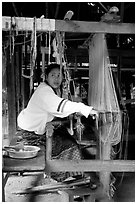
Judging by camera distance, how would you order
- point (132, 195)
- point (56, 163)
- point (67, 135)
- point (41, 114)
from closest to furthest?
point (56, 163) → point (41, 114) → point (67, 135) → point (132, 195)

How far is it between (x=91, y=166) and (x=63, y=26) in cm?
144

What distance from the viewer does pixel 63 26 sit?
2.57m

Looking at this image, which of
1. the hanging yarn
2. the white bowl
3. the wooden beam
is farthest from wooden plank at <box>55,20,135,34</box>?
the white bowl

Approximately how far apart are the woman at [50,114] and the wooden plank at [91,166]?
1.71ft

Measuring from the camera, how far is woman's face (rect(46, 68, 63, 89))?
3369mm

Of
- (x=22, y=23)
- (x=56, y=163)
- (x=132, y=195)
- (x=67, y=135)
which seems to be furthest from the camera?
(x=132, y=195)

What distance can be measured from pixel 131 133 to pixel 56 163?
374 cm

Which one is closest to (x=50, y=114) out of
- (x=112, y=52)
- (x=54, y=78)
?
(x=54, y=78)

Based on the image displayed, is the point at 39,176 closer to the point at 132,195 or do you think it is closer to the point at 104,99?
the point at 132,195

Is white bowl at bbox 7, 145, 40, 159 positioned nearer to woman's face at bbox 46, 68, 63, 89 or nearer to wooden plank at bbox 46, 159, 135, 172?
wooden plank at bbox 46, 159, 135, 172

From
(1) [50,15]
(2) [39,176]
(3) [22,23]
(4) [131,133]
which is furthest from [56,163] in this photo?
(4) [131,133]

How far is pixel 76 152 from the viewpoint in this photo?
355cm

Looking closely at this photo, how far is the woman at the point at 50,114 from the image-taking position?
3080 mm

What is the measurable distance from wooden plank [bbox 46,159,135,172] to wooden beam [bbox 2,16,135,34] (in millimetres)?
1328
